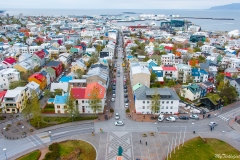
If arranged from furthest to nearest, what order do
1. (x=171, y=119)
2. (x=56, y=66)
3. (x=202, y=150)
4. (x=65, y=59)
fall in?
(x=65, y=59) < (x=56, y=66) < (x=171, y=119) < (x=202, y=150)

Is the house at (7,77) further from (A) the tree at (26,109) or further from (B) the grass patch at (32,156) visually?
(B) the grass patch at (32,156)

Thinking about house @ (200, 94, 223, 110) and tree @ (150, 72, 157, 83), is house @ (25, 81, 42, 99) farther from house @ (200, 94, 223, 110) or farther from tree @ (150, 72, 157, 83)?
house @ (200, 94, 223, 110)

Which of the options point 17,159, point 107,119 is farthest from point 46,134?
point 107,119

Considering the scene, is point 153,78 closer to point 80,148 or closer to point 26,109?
point 80,148

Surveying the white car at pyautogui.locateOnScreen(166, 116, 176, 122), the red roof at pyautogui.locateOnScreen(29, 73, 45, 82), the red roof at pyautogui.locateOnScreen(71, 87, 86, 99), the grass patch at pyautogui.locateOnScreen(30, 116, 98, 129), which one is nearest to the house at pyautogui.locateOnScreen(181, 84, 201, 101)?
the white car at pyautogui.locateOnScreen(166, 116, 176, 122)

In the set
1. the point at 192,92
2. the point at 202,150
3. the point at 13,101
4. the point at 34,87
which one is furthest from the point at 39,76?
the point at 202,150

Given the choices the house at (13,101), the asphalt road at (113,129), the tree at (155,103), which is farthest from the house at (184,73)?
the house at (13,101)
